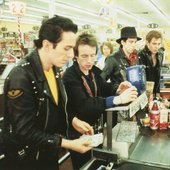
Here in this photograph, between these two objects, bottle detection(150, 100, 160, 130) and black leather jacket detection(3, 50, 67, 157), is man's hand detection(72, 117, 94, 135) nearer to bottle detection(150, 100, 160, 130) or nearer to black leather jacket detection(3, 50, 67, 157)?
black leather jacket detection(3, 50, 67, 157)

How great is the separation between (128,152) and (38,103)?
769 millimetres

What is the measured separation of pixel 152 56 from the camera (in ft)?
13.2

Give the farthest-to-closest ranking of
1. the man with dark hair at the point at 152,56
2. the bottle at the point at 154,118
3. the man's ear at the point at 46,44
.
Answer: the man with dark hair at the point at 152,56 → the bottle at the point at 154,118 → the man's ear at the point at 46,44

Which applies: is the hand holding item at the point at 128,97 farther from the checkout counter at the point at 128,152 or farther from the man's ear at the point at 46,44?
the man's ear at the point at 46,44

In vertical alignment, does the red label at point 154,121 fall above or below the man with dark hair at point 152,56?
below

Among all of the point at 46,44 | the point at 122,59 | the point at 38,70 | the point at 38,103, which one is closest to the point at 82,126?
the point at 38,103

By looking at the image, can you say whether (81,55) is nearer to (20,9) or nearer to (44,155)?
(44,155)

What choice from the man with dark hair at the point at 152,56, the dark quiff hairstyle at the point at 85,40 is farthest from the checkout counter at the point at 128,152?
the man with dark hair at the point at 152,56

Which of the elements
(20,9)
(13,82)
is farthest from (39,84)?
(20,9)

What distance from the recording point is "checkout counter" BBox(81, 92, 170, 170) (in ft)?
6.30

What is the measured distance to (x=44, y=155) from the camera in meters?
1.96

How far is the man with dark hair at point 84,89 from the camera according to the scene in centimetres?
213

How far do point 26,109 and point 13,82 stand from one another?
0.18 metres

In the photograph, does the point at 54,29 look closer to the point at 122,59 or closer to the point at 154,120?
the point at 154,120
